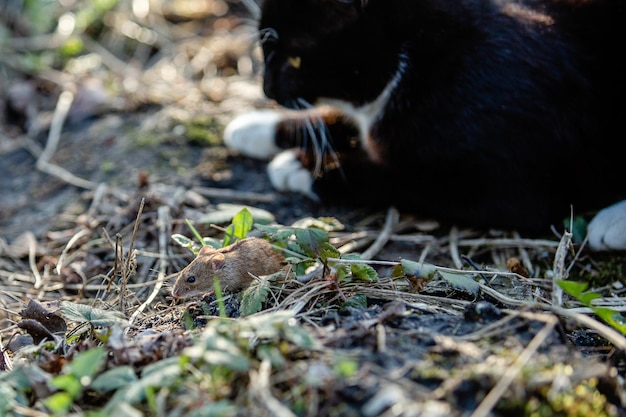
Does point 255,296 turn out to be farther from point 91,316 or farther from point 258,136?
point 258,136

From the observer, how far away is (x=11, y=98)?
331cm

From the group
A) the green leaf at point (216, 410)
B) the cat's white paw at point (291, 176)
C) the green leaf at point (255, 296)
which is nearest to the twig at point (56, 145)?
the cat's white paw at point (291, 176)

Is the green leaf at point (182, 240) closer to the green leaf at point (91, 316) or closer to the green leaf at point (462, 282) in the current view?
the green leaf at point (91, 316)

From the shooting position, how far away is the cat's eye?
225 cm

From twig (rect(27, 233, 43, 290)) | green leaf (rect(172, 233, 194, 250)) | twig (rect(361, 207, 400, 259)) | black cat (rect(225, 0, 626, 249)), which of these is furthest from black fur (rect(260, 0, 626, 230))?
twig (rect(27, 233, 43, 290))

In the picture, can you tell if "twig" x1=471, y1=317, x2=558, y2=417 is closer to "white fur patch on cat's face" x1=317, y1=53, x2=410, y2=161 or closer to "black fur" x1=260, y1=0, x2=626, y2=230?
"black fur" x1=260, y1=0, x2=626, y2=230

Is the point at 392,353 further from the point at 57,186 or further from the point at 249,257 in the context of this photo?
the point at 57,186

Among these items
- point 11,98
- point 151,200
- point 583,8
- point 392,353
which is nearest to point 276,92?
point 151,200

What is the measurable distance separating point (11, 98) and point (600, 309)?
2838 millimetres

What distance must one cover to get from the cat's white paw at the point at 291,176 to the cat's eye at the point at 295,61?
395 millimetres

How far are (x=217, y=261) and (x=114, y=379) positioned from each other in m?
0.49

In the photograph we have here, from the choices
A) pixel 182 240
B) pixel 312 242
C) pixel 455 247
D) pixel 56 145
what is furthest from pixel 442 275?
pixel 56 145

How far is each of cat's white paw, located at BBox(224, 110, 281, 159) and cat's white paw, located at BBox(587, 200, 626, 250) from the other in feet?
3.94

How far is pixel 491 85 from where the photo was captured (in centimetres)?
212
